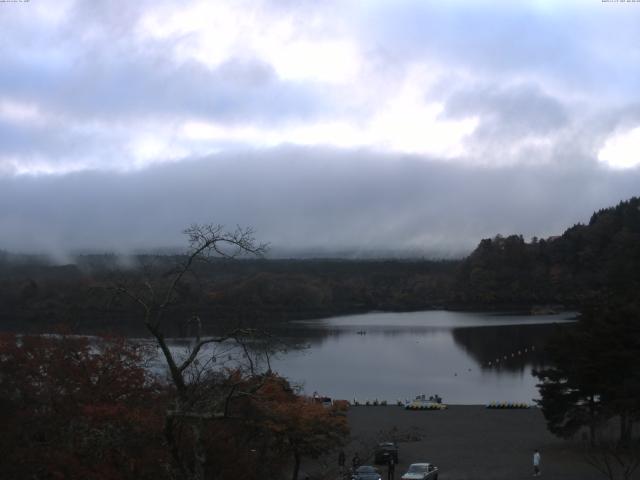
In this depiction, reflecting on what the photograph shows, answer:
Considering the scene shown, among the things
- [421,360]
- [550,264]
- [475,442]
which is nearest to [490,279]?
[550,264]

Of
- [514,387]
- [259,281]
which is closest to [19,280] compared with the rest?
[259,281]

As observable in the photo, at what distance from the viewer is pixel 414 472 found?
12.5 meters

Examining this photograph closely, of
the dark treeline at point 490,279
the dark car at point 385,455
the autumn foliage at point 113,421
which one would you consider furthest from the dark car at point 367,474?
the dark treeline at point 490,279

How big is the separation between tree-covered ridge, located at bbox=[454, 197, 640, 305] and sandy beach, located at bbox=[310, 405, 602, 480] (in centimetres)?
6144

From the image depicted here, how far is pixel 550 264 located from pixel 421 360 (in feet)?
180

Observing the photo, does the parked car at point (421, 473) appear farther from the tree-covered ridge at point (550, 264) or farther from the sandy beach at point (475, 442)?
the tree-covered ridge at point (550, 264)

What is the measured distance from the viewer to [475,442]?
1766 cm

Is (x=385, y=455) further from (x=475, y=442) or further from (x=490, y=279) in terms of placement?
(x=490, y=279)

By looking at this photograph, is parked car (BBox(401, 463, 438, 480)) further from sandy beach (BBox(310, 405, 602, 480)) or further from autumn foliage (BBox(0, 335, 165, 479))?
autumn foliage (BBox(0, 335, 165, 479))

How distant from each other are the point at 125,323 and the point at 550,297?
6163 cm

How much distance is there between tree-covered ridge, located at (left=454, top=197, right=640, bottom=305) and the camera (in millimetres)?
84250

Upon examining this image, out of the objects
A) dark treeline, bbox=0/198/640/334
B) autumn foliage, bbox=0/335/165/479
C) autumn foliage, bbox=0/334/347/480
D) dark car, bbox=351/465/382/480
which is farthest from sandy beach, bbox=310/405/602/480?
dark treeline, bbox=0/198/640/334

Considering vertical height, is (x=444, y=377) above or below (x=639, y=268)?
below

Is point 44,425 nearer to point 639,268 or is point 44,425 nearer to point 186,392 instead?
point 186,392
